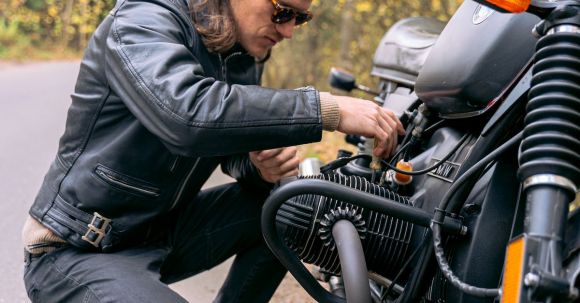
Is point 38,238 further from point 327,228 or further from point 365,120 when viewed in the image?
point 365,120

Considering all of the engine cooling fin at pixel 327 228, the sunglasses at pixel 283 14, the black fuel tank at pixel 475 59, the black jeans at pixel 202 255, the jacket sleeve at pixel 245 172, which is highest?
the sunglasses at pixel 283 14

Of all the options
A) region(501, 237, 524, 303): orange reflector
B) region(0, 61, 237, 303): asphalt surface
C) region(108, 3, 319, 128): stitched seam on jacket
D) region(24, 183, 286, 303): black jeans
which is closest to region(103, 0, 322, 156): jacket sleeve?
region(108, 3, 319, 128): stitched seam on jacket

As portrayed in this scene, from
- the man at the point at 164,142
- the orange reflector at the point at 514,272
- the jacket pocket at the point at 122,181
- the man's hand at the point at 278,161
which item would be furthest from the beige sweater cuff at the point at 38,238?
the orange reflector at the point at 514,272

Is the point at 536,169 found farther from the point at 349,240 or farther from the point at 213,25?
the point at 213,25

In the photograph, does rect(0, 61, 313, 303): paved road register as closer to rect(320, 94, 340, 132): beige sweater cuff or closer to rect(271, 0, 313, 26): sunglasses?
rect(271, 0, 313, 26): sunglasses

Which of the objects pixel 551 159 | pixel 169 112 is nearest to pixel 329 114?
pixel 169 112

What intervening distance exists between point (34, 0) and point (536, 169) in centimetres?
2519

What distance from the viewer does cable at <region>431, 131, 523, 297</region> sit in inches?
47.6

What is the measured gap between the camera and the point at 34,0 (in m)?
23.5

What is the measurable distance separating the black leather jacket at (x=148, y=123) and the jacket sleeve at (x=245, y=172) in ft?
0.53

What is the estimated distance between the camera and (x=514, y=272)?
103 cm

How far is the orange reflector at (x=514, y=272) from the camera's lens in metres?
1.00

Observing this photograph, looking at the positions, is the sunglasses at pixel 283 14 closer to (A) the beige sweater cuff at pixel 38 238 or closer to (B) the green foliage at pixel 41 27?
(A) the beige sweater cuff at pixel 38 238

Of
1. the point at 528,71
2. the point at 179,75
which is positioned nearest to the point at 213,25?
the point at 179,75
